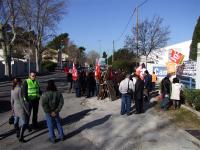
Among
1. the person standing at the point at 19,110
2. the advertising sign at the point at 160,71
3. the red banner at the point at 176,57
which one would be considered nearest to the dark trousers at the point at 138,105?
the red banner at the point at 176,57

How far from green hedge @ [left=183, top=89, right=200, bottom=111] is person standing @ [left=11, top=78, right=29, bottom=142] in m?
6.88

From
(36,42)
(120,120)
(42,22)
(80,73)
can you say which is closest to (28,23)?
(42,22)

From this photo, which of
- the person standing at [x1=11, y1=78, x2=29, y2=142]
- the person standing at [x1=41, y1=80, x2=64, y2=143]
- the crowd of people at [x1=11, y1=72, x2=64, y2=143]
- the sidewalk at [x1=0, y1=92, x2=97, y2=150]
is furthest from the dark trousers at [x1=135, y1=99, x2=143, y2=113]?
the person standing at [x1=11, y1=78, x2=29, y2=142]

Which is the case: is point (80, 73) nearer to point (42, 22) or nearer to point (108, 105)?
point (108, 105)

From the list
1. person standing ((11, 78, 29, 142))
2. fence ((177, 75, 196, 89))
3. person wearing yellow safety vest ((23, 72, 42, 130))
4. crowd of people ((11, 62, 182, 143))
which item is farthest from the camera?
fence ((177, 75, 196, 89))

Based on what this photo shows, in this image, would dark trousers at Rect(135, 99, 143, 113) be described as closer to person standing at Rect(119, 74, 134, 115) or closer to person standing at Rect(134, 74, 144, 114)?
person standing at Rect(134, 74, 144, 114)

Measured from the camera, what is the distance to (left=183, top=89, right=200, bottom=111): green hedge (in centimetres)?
1392

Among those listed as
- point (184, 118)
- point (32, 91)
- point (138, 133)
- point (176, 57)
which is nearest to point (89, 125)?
point (138, 133)

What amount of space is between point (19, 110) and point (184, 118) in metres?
6.05

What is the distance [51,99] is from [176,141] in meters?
3.46

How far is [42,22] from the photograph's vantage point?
200ft

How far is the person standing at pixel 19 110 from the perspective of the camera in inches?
378

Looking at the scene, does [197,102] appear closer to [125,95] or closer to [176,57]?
[125,95]

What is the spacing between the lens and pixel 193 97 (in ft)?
46.9
